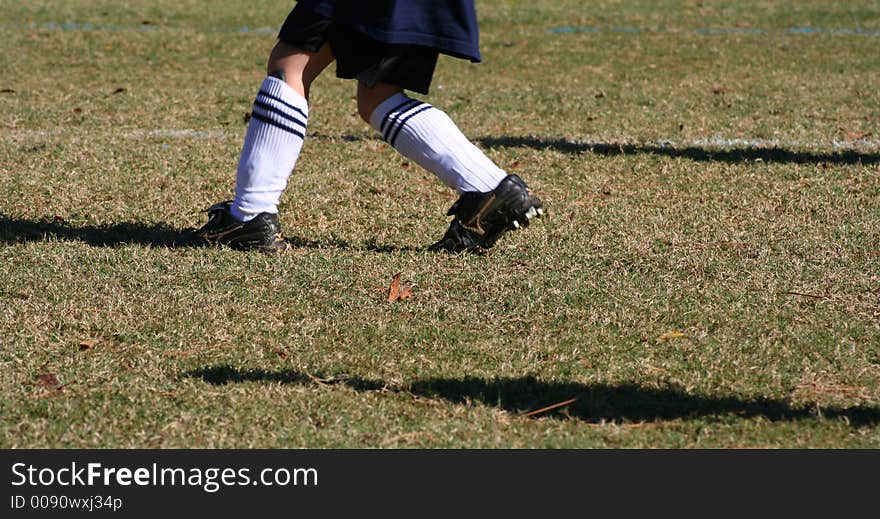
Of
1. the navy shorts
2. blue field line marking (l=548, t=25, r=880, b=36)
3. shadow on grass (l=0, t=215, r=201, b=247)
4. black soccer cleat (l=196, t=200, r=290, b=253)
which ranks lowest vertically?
blue field line marking (l=548, t=25, r=880, b=36)

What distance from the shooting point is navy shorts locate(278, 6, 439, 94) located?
15.5 feet

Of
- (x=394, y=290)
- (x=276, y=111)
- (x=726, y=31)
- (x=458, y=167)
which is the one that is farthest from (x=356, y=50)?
(x=726, y=31)

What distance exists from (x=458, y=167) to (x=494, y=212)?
0.22 metres

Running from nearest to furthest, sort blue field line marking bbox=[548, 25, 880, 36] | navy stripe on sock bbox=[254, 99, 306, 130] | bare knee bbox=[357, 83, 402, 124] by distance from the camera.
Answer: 1. navy stripe on sock bbox=[254, 99, 306, 130]
2. bare knee bbox=[357, 83, 402, 124]
3. blue field line marking bbox=[548, 25, 880, 36]

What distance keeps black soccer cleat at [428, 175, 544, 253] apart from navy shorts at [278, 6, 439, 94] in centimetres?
53

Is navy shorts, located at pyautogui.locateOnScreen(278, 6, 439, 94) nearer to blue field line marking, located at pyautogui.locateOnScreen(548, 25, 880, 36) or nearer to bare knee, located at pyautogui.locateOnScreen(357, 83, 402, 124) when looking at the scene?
bare knee, located at pyautogui.locateOnScreen(357, 83, 402, 124)

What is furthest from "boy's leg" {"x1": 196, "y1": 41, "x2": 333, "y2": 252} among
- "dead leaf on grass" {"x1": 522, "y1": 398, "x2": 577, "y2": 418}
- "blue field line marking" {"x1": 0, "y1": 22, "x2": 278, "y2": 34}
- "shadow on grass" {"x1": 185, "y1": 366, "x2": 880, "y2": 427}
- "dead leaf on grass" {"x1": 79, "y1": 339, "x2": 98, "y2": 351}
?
"blue field line marking" {"x1": 0, "y1": 22, "x2": 278, "y2": 34}

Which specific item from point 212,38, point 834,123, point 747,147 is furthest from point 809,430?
point 212,38

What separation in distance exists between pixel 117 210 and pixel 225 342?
6.92ft

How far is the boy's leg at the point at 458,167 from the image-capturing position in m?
4.88

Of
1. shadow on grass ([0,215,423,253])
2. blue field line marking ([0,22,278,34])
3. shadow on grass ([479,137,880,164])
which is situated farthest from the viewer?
blue field line marking ([0,22,278,34])

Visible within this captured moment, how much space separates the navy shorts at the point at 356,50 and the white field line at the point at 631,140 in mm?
2945

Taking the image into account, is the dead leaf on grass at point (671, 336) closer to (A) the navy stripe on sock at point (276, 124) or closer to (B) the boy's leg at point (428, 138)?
(B) the boy's leg at point (428, 138)

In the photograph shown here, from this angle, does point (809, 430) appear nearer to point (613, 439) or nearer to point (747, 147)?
point (613, 439)
